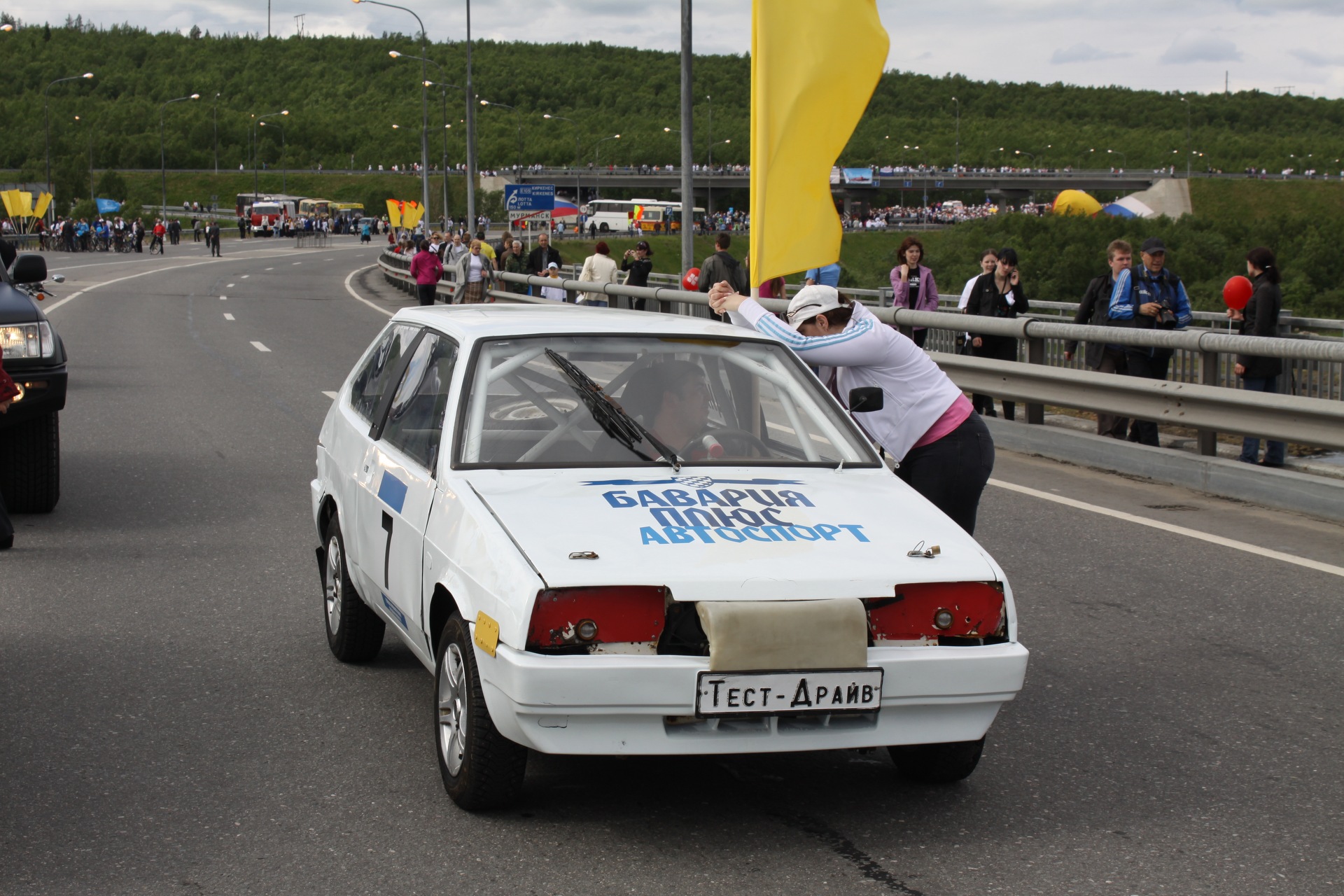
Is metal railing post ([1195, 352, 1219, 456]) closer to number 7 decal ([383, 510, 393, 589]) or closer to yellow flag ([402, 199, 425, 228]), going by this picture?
number 7 decal ([383, 510, 393, 589])

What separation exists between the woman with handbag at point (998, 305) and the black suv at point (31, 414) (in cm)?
816

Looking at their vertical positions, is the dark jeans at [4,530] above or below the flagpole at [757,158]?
below

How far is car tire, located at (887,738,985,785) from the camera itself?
4598 millimetres

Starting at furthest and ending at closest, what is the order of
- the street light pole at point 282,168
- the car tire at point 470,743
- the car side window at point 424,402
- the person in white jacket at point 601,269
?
the street light pole at point 282,168
the person in white jacket at point 601,269
the car side window at point 424,402
the car tire at point 470,743

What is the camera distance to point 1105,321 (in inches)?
518

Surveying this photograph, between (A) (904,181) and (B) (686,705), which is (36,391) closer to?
(B) (686,705)

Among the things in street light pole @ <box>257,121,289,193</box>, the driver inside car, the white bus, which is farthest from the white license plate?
street light pole @ <box>257,121,289,193</box>

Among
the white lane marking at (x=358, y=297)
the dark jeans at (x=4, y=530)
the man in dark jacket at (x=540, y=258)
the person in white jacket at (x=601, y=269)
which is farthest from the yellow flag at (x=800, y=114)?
the white lane marking at (x=358, y=297)

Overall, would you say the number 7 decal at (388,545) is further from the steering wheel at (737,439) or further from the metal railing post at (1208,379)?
the metal railing post at (1208,379)

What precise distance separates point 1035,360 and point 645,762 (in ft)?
28.9

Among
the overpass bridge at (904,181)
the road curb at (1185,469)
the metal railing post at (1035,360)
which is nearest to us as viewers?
the road curb at (1185,469)

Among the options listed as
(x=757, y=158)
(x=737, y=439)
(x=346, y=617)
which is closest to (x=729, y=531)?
(x=737, y=439)

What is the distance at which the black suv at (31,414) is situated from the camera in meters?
9.24

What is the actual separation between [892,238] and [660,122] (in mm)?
78505
